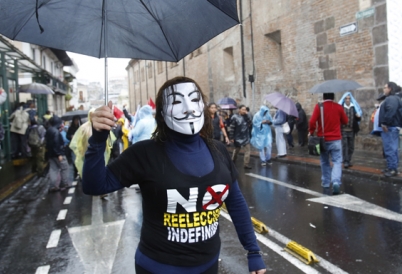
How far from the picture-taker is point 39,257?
496 cm

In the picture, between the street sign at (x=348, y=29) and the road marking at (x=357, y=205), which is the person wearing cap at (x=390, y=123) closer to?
the road marking at (x=357, y=205)

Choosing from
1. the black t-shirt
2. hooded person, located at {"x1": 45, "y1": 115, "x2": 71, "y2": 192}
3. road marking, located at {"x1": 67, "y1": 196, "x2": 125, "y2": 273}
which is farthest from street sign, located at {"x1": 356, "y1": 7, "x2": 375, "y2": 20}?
the black t-shirt

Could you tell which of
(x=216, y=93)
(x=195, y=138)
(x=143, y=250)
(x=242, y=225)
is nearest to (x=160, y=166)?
(x=195, y=138)

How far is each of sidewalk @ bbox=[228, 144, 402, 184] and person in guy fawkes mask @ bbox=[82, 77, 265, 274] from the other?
7.00 metres

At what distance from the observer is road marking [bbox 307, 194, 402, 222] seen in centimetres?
587

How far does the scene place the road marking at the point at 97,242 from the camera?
4609mm

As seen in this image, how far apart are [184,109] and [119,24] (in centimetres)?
64

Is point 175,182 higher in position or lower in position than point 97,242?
higher

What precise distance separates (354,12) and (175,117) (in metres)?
12.3

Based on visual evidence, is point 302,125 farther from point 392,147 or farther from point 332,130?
point 332,130

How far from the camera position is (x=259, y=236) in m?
5.24

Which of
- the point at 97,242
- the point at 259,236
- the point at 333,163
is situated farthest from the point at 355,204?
the point at 97,242

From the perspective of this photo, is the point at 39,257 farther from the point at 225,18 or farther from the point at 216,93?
the point at 216,93

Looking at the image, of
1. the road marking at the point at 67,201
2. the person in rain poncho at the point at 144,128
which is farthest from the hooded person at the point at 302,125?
the road marking at the point at 67,201
